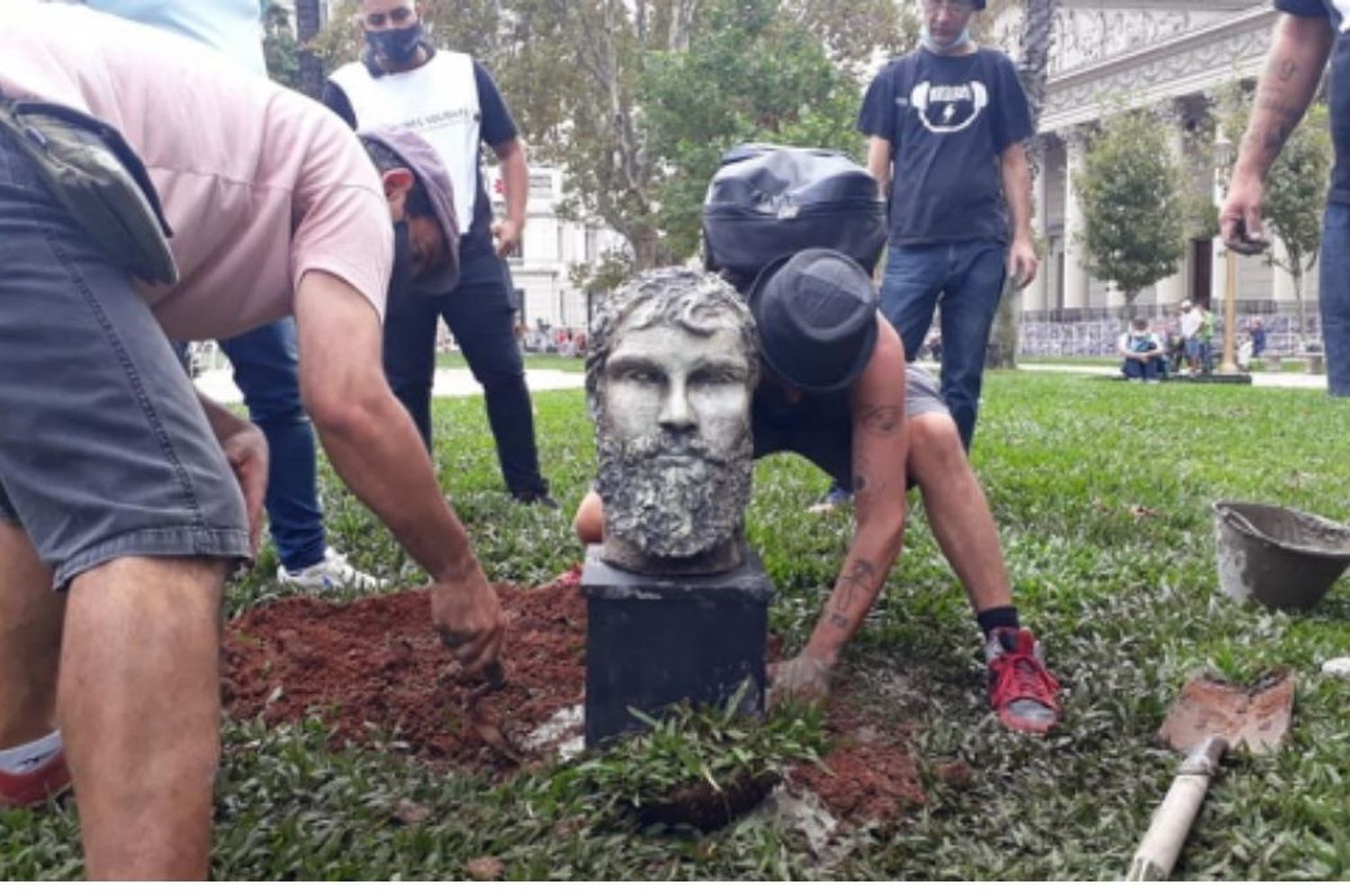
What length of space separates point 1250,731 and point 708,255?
5.55ft

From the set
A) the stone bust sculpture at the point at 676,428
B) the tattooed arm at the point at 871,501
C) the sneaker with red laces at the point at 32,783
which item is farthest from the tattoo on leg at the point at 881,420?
the sneaker with red laces at the point at 32,783

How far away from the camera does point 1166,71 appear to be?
42.2 m

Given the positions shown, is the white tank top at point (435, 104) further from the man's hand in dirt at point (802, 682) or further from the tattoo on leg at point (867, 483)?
the man's hand in dirt at point (802, 682)

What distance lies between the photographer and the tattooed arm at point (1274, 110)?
3.64 m

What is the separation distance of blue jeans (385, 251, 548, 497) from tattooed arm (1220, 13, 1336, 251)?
2754 mm

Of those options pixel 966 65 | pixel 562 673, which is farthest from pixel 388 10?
pixel 562 673

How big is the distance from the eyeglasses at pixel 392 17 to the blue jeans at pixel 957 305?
88.6 inches

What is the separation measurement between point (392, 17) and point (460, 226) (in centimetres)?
93

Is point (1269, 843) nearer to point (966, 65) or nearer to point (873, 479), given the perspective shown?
point (873, 479)

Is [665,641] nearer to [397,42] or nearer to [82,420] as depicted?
[82,420]

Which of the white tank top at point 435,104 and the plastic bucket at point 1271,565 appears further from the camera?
the white tank top at point 435,104

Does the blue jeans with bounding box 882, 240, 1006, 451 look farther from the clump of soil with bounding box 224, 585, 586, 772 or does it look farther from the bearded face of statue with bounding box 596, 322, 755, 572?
the bearded face of statue with bounding box 596, 322, 755, 572

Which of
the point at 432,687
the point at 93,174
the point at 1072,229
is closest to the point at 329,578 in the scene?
the point at 432,687
